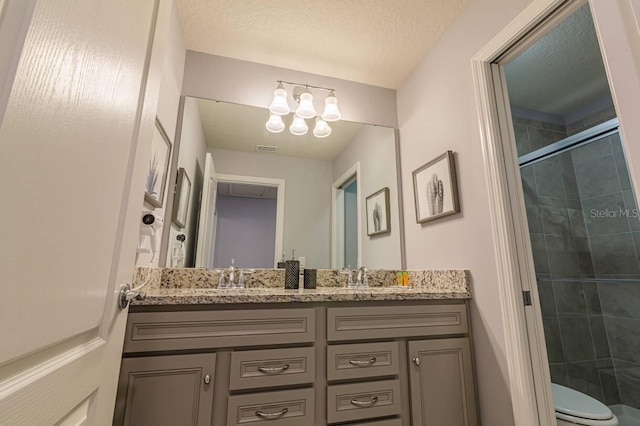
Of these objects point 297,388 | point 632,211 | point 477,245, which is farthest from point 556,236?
point 297,388

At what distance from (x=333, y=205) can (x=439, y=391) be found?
1.21 m

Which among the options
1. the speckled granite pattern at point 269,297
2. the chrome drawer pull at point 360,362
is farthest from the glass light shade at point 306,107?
the chrome drawer pull at point 360,362

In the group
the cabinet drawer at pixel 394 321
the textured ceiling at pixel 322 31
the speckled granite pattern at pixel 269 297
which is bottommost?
the cabinet drawer at pixel 394 321

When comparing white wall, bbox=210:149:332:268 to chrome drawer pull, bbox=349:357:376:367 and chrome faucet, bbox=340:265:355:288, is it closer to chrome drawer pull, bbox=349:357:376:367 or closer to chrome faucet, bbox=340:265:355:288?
chrome faucet, bbox=340:265:355:288

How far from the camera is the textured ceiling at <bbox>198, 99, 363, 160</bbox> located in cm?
180

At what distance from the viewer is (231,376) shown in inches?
40.3

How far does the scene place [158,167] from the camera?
1.35m

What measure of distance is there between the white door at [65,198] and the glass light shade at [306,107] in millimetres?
1217

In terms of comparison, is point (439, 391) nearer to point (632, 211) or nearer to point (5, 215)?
point (5, 215)

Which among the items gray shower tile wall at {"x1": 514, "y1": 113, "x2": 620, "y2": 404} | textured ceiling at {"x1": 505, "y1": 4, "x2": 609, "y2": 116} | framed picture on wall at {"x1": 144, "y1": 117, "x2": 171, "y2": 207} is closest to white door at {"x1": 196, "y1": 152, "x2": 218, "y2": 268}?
framed picture on wall at {"x1": 144, "y1": 117, "x2": 171, "y2": 207}

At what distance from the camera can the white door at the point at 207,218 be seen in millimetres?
1638

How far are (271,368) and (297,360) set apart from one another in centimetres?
10

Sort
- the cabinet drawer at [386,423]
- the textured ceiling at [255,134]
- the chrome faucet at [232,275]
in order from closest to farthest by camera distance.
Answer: the cabinet drawer at [386,423] → the chrome faucet at [232,275] → the textured ceiling at [255,134]

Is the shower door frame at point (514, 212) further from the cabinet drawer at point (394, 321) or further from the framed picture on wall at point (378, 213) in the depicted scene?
the framed picture on wall at point (378, 213)
